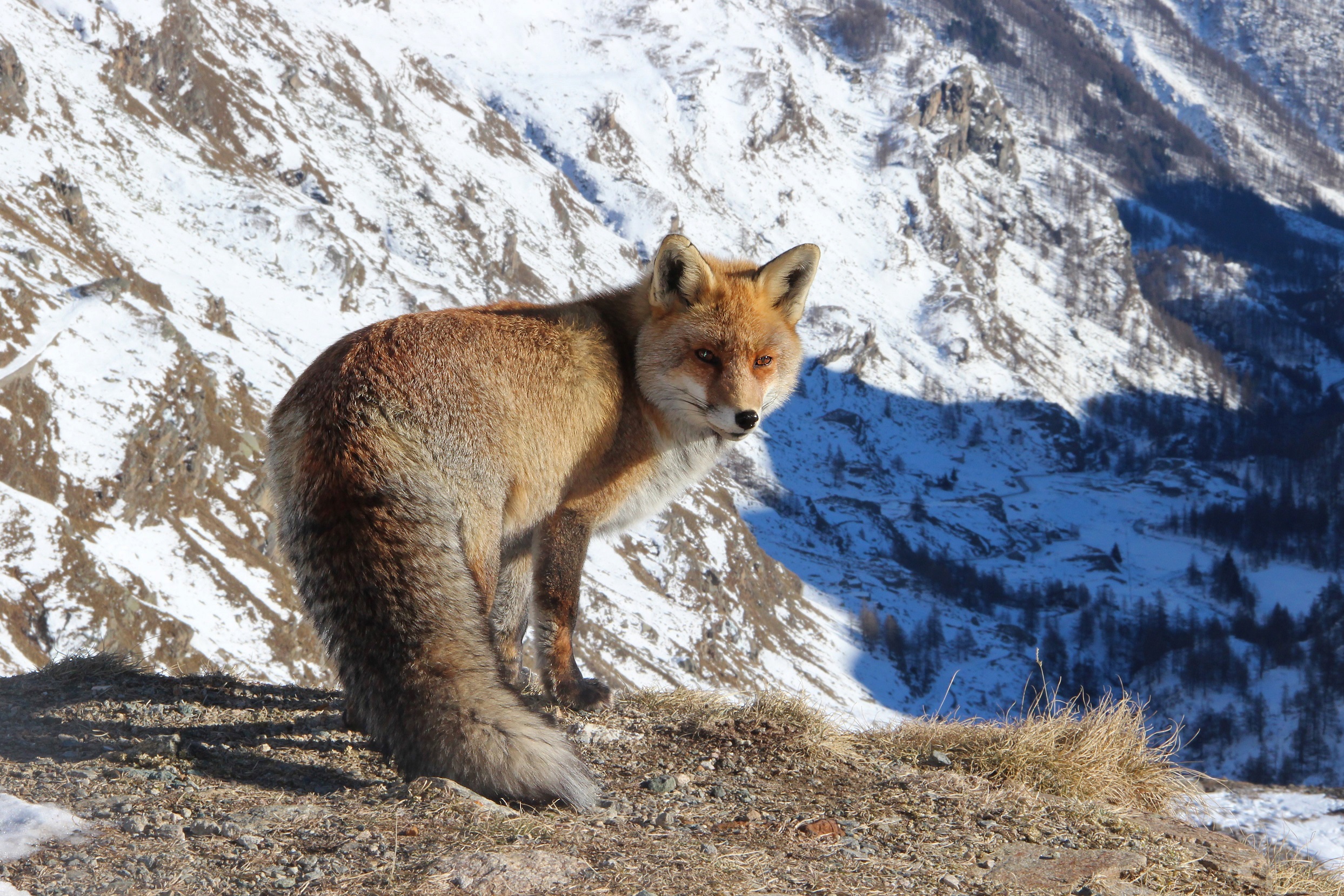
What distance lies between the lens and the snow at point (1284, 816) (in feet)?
40.9

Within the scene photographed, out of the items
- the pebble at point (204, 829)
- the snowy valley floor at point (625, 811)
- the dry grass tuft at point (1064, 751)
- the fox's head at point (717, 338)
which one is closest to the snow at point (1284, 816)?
the dry grass tuft at point (1064, 751)

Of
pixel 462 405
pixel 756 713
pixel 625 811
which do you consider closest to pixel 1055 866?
pixel 625 811

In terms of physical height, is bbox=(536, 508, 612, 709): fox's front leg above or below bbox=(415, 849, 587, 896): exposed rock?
above

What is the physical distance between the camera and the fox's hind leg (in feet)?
31.0

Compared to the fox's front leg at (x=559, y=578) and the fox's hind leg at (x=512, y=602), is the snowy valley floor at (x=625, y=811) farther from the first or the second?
the fox's hind leg at (x=512, y=602)

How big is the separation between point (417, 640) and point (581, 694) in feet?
10.1

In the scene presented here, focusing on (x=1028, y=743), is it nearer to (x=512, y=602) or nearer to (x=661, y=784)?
(x=661, y=784)

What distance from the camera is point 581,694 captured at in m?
9.54

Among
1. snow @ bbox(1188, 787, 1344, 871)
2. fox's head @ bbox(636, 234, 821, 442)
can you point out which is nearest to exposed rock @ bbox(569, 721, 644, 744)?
fox's head @ bbox(636, 234, 821, 442)

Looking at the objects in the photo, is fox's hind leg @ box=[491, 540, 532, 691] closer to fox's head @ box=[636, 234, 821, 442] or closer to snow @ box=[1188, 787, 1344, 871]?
fox's head @ box=[636, 234, 821, 442]

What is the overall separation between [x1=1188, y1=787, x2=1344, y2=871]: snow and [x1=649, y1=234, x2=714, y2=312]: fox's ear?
292 inches

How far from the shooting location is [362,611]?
6.86m

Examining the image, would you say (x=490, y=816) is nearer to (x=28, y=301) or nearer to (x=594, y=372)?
(x=594, y=372)

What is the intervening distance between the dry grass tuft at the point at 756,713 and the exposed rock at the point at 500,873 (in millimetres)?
3670
